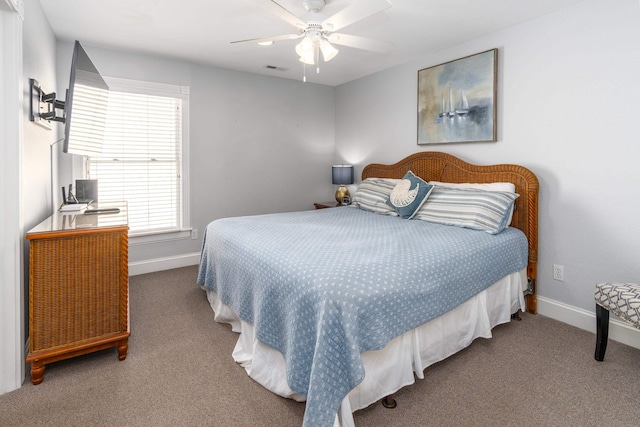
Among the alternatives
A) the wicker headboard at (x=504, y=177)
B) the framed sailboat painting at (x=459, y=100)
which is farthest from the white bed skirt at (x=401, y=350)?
the framed sailboat painting at (x=459, y=100)

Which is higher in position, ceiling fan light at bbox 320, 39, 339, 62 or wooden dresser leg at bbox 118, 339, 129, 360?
ceiling fan light at bbox 320, 39, 339, 62

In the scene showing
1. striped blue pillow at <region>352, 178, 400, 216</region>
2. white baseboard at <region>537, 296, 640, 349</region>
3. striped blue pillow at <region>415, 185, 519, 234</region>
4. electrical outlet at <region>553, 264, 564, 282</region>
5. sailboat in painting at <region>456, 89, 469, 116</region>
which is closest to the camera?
white baseboard at <region>537, 296, 640, 349</region>

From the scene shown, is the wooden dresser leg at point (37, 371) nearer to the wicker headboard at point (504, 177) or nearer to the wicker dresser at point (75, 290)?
the wicker dresser at point (75, 290)

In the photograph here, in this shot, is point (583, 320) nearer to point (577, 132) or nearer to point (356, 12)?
point (577, 132)

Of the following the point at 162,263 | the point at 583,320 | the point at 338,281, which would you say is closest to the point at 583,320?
the point at 583,320

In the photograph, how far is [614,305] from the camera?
200 centimetres

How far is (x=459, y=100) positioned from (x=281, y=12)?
2.02 m

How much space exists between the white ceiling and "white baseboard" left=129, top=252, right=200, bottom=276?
90.4 inches

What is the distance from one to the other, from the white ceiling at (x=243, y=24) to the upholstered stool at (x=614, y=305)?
6.84 ft

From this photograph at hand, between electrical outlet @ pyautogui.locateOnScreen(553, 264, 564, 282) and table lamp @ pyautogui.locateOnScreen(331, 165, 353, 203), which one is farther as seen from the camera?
table lamp @ pyautogui.locateOnScreen(331, 165, 353, 203)

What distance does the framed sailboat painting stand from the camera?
313 centimetres

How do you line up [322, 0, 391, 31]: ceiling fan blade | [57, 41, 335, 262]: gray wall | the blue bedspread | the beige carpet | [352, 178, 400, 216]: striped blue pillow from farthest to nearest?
1. [57, 41, 335, 262]: gray wall
2. [352, 178, 400, 216]: striped blue pillow
3. [322, 0, 391, 31]: ceiling fan blade
4. the beige carpet
5. the blue bedspread

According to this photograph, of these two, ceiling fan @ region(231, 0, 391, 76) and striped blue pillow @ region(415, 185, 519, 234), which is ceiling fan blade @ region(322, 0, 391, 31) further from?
striped blue pillow @ region(415, 185, 519, 234)

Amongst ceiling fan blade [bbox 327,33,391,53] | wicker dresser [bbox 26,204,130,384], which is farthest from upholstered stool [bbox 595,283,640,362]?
wicker dresser [bbox 26,204,130,384]
